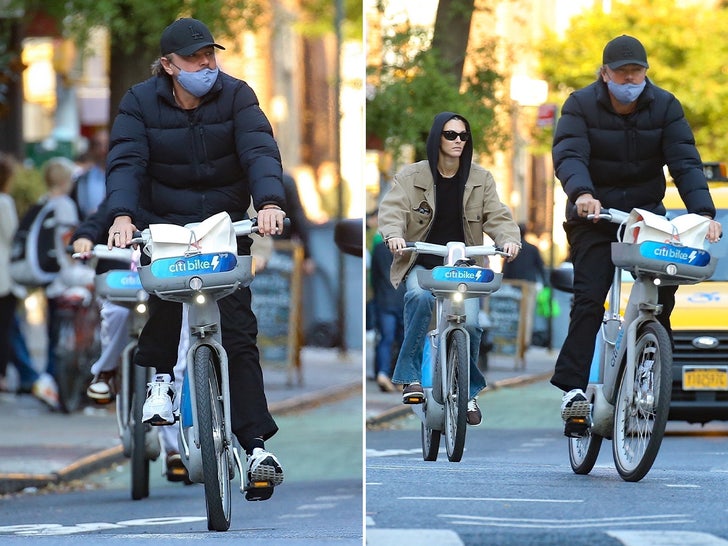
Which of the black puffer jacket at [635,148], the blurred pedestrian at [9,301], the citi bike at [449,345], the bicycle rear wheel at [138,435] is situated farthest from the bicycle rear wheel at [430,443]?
the blurred pedestrian at [9,301]

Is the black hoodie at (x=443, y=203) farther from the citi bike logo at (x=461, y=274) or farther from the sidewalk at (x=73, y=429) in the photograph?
the sidewalk at (x=73, y=429)

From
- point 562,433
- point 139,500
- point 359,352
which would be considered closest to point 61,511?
point 139,500

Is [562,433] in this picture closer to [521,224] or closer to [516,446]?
[516,446]

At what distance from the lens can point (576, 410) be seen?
7.67 metres

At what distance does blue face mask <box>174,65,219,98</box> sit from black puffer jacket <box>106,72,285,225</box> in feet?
0.16

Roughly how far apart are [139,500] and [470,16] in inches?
140

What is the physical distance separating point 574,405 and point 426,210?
1293 mm

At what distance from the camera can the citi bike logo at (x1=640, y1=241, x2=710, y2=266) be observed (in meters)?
7.48

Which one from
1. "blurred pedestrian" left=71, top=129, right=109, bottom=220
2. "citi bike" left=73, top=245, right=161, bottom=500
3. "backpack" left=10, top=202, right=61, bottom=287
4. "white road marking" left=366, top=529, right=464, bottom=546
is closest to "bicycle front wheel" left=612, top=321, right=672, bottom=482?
"white road marking" left=366, top=529, right=464, bottom=546

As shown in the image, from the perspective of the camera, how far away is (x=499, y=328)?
23.8 feet

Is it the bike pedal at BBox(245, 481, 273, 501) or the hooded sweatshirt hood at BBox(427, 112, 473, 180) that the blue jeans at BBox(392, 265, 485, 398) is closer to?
the hooded sweatshirt hood at BBox(427, 112, 473, 180)

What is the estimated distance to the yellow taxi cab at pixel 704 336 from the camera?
26.4 ft

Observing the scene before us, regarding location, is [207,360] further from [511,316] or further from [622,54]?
[622,54]

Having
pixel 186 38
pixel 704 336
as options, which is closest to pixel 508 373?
pixel 186 38
